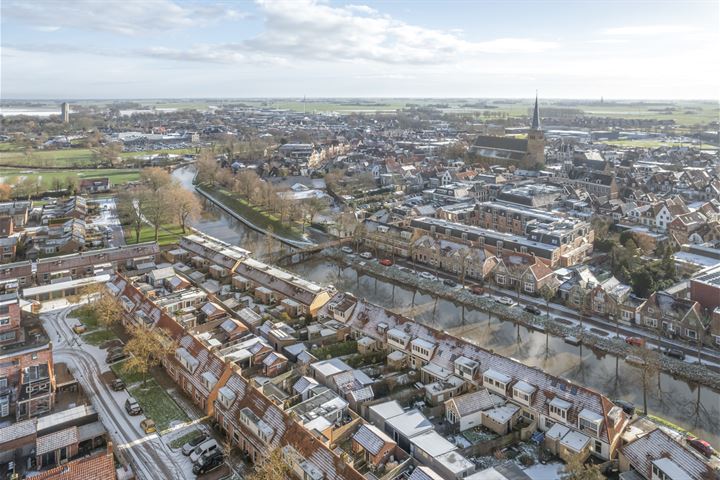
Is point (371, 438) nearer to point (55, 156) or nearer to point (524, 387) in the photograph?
point (524, 387)

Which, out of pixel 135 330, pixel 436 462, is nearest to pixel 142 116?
pixel 135 330

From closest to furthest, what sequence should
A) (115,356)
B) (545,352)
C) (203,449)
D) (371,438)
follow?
(371,438) → (203,449) → (115,356) → (545,352)

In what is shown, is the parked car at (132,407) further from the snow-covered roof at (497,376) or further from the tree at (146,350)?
the snow-covered roof at (497,376)

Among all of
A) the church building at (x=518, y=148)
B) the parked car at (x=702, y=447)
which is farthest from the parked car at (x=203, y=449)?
the church building at (x=518, y=148)

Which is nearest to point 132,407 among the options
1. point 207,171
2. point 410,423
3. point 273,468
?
point 273,468

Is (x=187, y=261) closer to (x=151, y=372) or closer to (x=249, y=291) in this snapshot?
(x=249, y=291)
